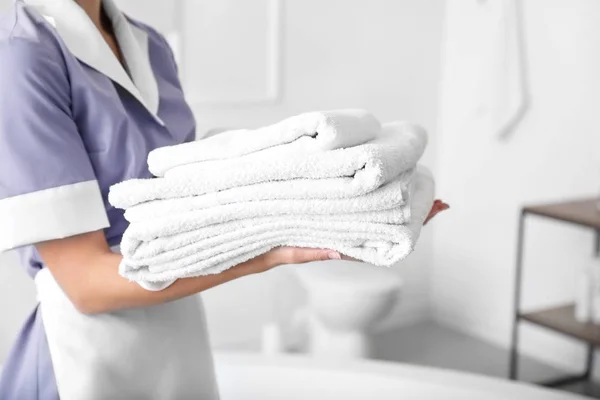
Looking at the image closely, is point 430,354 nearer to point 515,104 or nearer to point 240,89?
point 515,104

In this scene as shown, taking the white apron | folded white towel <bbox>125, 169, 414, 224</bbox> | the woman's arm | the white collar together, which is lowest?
the white apron

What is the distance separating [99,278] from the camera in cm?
95

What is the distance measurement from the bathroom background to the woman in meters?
1.51

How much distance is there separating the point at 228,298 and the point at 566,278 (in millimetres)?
1270

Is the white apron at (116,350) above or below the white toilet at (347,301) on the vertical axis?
above

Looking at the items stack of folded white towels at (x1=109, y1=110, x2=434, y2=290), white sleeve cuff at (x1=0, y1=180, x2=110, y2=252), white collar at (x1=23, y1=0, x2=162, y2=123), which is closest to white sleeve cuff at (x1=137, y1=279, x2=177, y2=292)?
stack of folded white towels at (x1=109, y1=110, x2=434, y2=290)

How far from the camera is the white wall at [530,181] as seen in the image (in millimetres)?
2818

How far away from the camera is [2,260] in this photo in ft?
8.30

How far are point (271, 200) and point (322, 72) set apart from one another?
7.63 feet

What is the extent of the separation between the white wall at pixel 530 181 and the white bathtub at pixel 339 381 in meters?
1.39

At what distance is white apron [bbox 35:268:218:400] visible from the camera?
109cm

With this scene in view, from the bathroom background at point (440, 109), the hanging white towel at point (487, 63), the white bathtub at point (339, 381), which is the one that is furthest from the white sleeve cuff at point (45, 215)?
the hanging white towel at point (487, 63)

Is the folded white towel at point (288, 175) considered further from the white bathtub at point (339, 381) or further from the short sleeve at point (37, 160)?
the white bathtub at point (339, 381)

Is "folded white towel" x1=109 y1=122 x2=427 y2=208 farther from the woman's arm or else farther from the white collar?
the white collar
